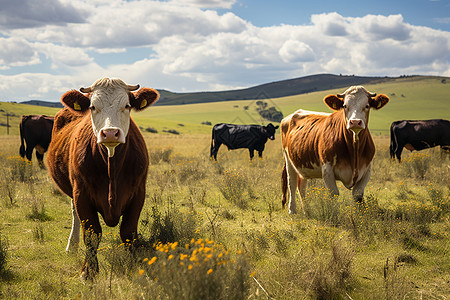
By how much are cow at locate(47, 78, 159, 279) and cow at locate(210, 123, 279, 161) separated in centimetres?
1406

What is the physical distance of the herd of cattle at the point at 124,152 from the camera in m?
4.29

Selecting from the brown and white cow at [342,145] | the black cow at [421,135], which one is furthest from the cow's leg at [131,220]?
the black cow at [421,135]

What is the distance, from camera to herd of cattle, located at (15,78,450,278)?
429 centimetres

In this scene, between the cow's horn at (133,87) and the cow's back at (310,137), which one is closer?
the cow's horn at (133,87)

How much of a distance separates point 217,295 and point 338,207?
414 cm

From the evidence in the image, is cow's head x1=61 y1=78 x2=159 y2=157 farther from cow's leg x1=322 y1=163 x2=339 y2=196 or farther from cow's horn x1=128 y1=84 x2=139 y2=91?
cow's leg x1=322 y1=163 x2=339 y2=196

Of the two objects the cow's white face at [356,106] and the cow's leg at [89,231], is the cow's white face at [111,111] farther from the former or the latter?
the cow's white face at [356,106]

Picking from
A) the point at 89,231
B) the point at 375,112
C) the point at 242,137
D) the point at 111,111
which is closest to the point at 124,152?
the point at 111,111

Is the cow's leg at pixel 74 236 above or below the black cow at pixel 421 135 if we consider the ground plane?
below

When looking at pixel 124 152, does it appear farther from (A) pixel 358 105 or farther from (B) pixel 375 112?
(B) pixel 375 112

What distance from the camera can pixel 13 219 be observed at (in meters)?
7.61

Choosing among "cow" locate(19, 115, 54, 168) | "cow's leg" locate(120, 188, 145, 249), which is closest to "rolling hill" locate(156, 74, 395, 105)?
"cow" locate(19, 115, 54, 168)

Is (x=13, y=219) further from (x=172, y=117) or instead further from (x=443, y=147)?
(x=172, y=117)

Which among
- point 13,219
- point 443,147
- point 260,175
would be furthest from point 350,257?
point 443,147
